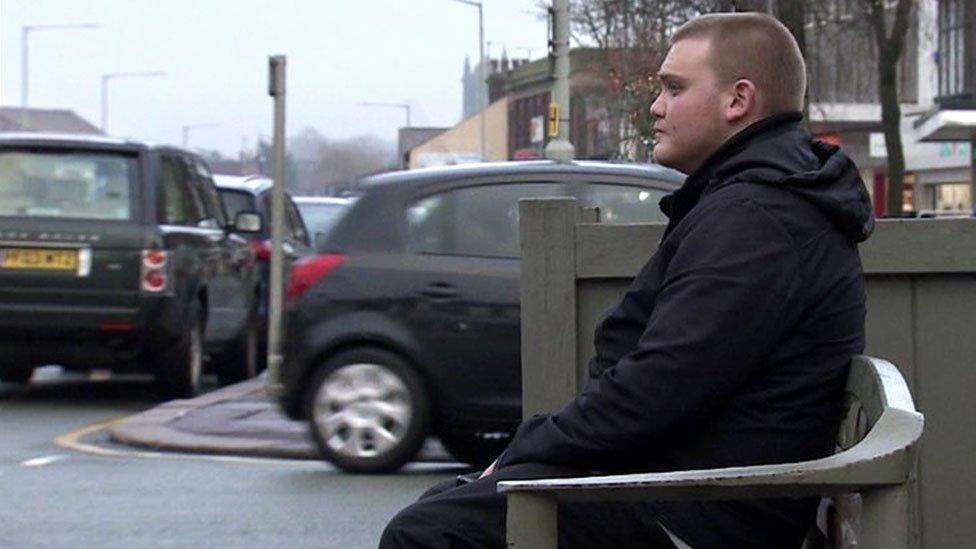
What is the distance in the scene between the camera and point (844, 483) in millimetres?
2492

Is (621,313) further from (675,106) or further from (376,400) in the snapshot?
(376,400)

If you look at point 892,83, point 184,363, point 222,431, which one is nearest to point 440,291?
point 222,431

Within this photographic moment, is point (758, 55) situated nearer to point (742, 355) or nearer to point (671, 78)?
point (671, 78)

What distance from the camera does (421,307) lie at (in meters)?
9.73

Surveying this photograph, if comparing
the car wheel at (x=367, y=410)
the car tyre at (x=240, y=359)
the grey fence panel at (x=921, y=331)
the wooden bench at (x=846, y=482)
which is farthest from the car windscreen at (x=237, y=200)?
the wooden bench at (x=846, y=482)

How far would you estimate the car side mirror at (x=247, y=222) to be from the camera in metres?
15.8

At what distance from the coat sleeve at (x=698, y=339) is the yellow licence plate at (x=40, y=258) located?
423 inches

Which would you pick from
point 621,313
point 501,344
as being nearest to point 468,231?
point 501,344

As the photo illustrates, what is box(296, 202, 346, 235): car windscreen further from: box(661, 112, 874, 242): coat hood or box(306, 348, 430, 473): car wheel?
box(661, 112, 874, 242): coat hood

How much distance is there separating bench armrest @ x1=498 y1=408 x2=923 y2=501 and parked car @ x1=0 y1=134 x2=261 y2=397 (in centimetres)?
1091

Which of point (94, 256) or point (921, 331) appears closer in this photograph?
point (921, 331)

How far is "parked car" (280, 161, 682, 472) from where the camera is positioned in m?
9.60

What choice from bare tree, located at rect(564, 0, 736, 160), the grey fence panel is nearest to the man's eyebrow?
the grey fence panel

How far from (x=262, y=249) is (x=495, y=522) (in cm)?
1618
